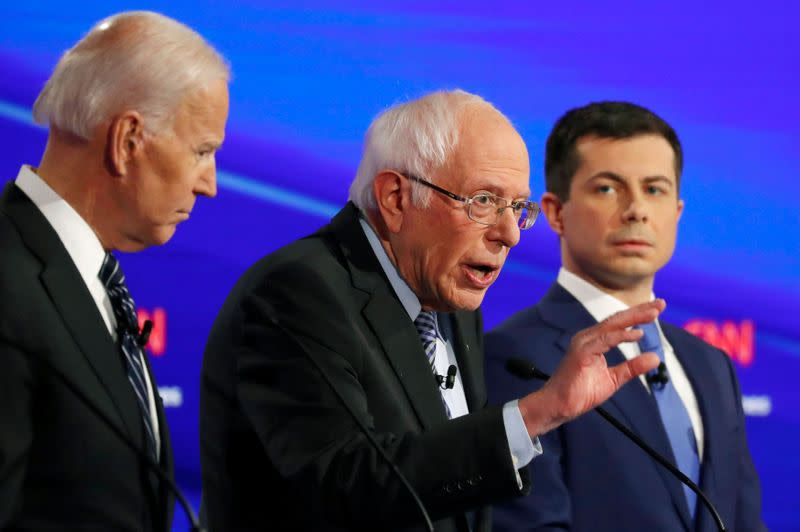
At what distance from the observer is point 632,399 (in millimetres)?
2904

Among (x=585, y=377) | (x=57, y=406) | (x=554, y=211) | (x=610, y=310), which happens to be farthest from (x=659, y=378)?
(x=57, y=406)

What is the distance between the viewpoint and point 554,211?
3.22 m

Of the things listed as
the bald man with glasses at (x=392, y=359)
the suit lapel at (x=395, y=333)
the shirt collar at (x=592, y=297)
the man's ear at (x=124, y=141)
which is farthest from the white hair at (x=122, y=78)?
the shirt collar at (x=592, y=297)

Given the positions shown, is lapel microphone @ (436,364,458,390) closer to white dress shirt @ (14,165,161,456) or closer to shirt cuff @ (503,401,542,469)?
shirt cuff @ (503,401,542,469)

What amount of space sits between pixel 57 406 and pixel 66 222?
0.34 meters

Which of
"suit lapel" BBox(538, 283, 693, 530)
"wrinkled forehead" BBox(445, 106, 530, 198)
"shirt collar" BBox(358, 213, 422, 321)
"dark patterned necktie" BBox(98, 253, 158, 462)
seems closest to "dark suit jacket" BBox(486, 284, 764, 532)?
"suit lapel" BBox(538, 283, 693, 530)

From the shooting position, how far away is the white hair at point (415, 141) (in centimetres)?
253

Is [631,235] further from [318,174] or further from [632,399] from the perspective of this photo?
[318,174]

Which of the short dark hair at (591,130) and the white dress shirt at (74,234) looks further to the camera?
the short dark hair at (591,130)

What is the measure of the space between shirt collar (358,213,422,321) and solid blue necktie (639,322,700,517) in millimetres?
755

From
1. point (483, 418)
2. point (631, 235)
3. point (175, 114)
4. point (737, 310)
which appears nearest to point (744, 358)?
point (737, 310)

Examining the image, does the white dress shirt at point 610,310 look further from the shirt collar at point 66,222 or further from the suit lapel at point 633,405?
the shirt collar at point 66,222

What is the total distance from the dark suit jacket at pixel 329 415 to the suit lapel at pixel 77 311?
0.89ft

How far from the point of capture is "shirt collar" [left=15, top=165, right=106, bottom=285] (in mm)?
2080
